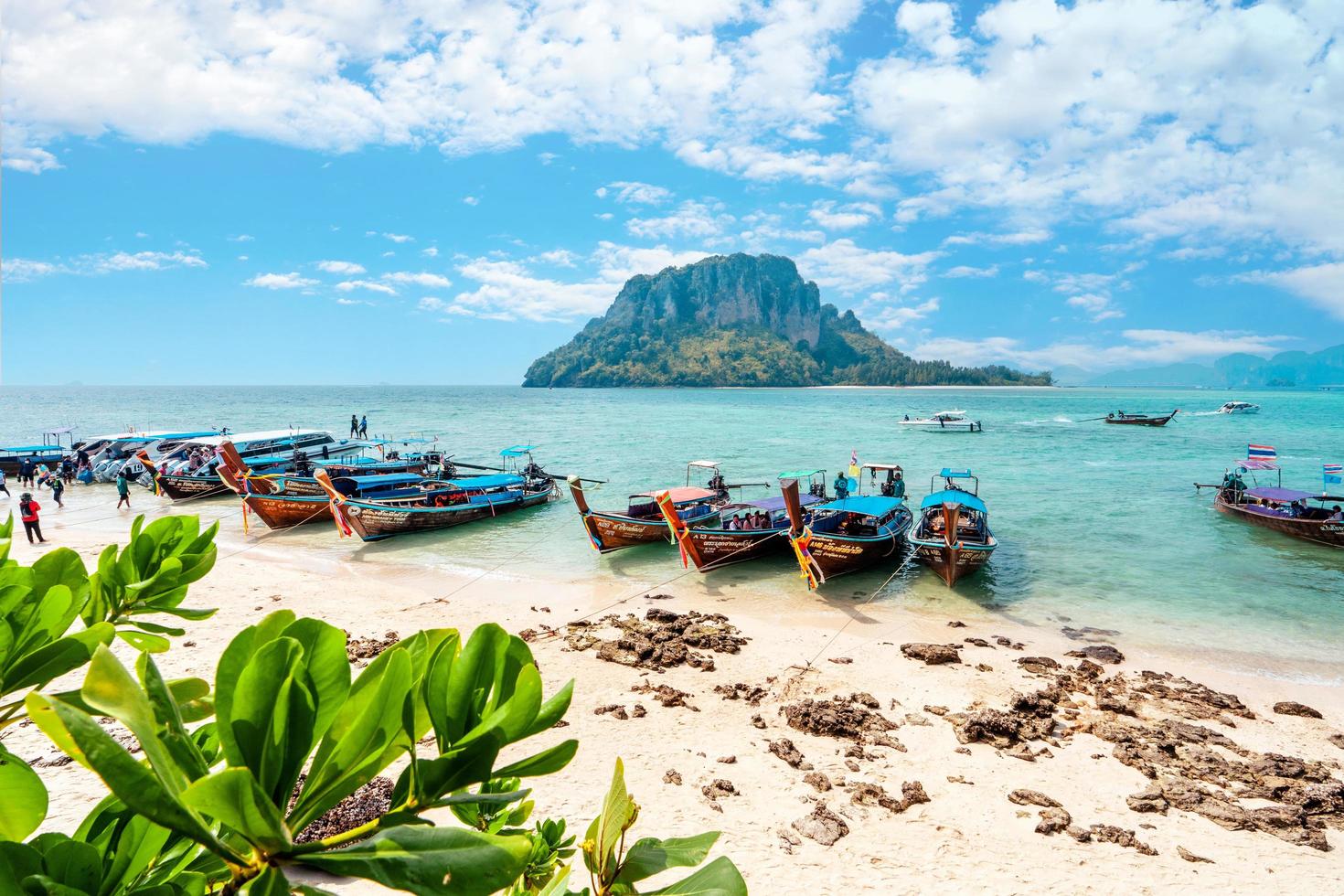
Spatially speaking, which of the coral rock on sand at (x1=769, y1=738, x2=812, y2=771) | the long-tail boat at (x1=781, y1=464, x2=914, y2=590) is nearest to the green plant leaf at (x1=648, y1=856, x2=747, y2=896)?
the coral rock on sand at (x1=769, y1=738, x2=812, y2=771)

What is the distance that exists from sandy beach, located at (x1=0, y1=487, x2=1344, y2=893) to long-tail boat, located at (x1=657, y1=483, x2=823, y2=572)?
257 cm

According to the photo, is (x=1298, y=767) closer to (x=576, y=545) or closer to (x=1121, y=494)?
(x=576, y=545)

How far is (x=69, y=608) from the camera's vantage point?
1.34 m

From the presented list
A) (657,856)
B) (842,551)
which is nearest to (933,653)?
(842,551)

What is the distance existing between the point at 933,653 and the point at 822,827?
5872 millimetres

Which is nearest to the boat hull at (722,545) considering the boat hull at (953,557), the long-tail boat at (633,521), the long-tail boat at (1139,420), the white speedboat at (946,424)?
the long-tail boat at (633,521)

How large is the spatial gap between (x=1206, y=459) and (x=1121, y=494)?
67.5 feet

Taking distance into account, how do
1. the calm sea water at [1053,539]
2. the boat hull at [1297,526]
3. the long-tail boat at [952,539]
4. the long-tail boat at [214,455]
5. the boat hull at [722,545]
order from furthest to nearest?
1. the long-tail boat at [214,455]
2. the boat hull at [1297,526]
3. the boat hull at [722,545]
4. the long-tail boat at [952,539]
5. the calm sea water at [1053,539]

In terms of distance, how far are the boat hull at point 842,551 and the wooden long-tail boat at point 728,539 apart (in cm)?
146

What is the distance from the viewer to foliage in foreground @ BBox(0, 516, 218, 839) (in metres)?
1.04

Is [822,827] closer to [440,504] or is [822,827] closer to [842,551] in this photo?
[842,551]

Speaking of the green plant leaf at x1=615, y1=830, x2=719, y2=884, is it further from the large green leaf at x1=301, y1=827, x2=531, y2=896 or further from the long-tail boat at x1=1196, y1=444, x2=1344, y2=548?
the long-tail boat at x1=1196, y1=444, x2=1344, y2=548

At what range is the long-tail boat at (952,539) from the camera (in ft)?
53.3

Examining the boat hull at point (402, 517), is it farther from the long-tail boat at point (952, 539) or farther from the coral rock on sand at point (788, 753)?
the coral rock on sand at point (788, 753)
